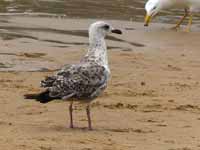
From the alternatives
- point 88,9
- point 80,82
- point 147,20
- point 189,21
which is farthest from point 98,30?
point 88,9

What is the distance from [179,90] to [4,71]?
233cm

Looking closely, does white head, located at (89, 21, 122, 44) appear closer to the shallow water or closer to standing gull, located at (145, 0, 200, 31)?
standing gull, located at (145, 0, 200, 31)

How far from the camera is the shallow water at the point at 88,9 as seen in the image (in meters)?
15.1

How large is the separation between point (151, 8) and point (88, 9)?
1.63m

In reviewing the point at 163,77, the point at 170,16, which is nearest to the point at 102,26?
the point at 163,77

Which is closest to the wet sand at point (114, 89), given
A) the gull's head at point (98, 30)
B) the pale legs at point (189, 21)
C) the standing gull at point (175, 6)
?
the pale legs at point (189, 21)

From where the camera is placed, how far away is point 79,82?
7.25 m

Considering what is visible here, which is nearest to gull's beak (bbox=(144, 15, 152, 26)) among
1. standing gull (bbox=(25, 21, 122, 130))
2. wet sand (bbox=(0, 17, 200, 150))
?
wet sand (bbox=(0, 17, 200, 150))

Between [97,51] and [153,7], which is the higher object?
[97,51]

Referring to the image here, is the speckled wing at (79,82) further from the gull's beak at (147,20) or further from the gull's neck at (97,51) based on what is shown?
the gull's beak at (147,20)

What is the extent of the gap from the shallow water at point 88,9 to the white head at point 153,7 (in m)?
0.44

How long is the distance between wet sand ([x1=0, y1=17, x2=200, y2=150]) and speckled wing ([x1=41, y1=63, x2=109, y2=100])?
352mm

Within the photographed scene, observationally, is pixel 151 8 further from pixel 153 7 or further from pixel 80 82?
pixel 80 82

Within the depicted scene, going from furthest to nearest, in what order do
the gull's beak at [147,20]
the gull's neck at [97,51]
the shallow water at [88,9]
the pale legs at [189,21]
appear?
the shallow water at [88,9] < the pale legs at [189,21] < the gull's beak at [147,20] < the gull's neck at [97,51]
